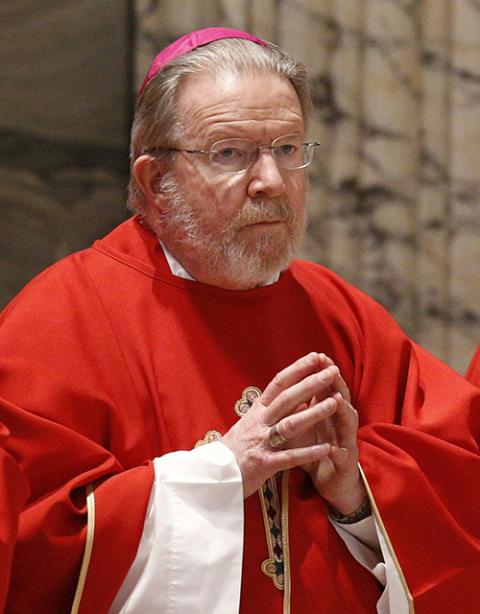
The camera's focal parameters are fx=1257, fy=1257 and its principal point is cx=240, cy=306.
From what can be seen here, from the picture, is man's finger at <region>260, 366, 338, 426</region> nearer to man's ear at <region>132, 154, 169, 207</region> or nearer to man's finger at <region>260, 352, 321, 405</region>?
man's finger at <region>260, 352, 321, 405</region>

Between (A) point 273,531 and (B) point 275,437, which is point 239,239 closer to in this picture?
(B) point 275,437

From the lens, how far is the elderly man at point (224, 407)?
3047 millimetres

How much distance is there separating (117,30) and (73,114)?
477 mm

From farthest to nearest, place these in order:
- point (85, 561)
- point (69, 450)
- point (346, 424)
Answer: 1. point (346, 424)
2. point (69, 450)
3. point (85, 561)

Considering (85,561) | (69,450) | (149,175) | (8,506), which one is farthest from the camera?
(149,175)

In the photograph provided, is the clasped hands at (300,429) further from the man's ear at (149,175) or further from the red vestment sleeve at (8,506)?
the man's ear at (149,175)

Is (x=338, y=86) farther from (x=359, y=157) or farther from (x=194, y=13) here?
(x=194, y=13)

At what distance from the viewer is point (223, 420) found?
3.38m

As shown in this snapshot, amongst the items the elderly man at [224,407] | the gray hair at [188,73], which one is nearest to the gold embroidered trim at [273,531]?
the elderly man at [224,407]

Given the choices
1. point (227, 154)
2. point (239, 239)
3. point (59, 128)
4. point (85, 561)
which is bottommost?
point (85, 561)

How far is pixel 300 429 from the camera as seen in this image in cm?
312

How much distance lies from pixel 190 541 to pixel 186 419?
0.38 m

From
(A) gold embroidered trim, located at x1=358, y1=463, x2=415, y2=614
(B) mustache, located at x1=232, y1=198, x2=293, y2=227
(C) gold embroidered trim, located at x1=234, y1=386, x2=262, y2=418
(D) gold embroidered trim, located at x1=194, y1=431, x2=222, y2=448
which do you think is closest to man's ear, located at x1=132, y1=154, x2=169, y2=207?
(B) mustache, located at x1=232, y1=198, x2=293, y2=227

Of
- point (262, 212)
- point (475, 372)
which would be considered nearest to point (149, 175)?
point (262, 212)
